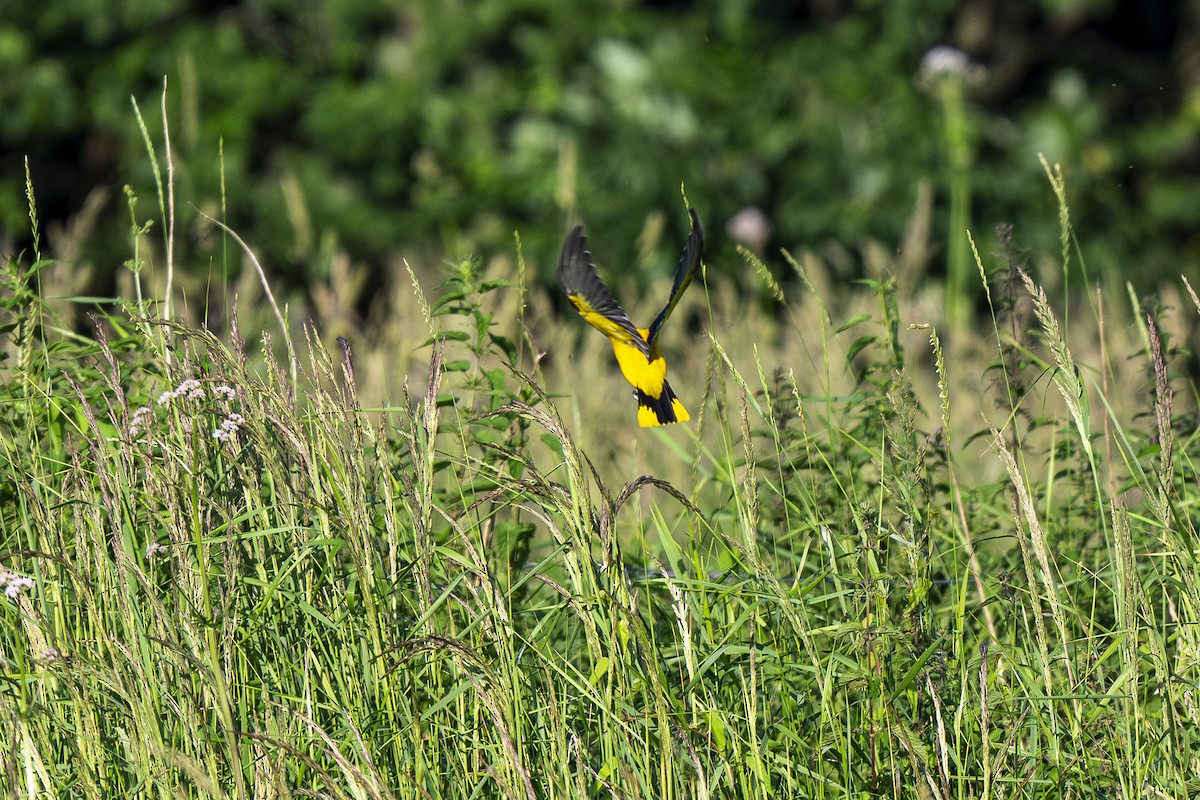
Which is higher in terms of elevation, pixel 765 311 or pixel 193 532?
pixel 765 311

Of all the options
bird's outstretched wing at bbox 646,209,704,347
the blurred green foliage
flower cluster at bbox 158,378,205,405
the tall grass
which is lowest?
the tall grass

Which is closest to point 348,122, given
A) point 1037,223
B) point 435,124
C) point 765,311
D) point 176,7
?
point 435,124

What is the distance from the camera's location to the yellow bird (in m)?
2.39

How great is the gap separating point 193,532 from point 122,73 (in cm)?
652

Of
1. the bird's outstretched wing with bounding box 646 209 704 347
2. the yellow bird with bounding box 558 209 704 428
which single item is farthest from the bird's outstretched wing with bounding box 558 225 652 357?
the bird's outstretched wing with bounding box 646 209 704 347

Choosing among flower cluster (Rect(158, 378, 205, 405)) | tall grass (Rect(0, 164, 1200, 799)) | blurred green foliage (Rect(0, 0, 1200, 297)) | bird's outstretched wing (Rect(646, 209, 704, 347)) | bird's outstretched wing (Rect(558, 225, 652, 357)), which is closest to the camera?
tall grass (Rect(0, 164, 1200, 799))

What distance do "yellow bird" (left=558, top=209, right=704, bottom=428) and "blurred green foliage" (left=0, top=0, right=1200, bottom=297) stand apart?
4564mm

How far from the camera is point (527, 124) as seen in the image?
311 inches

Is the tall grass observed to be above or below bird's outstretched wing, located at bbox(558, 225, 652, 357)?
below

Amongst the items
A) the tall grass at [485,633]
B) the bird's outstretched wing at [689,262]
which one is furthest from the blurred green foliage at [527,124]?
the tall grass at [485,633]

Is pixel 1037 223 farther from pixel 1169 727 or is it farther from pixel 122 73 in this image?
pixel 1169 727

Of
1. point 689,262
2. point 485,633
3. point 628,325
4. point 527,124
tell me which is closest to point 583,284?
point 628,325

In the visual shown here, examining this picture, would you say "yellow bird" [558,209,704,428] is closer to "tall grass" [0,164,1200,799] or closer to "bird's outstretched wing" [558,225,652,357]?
"bird's outstretched wing" [558,225,652,357]

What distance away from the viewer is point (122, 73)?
7.53 m
